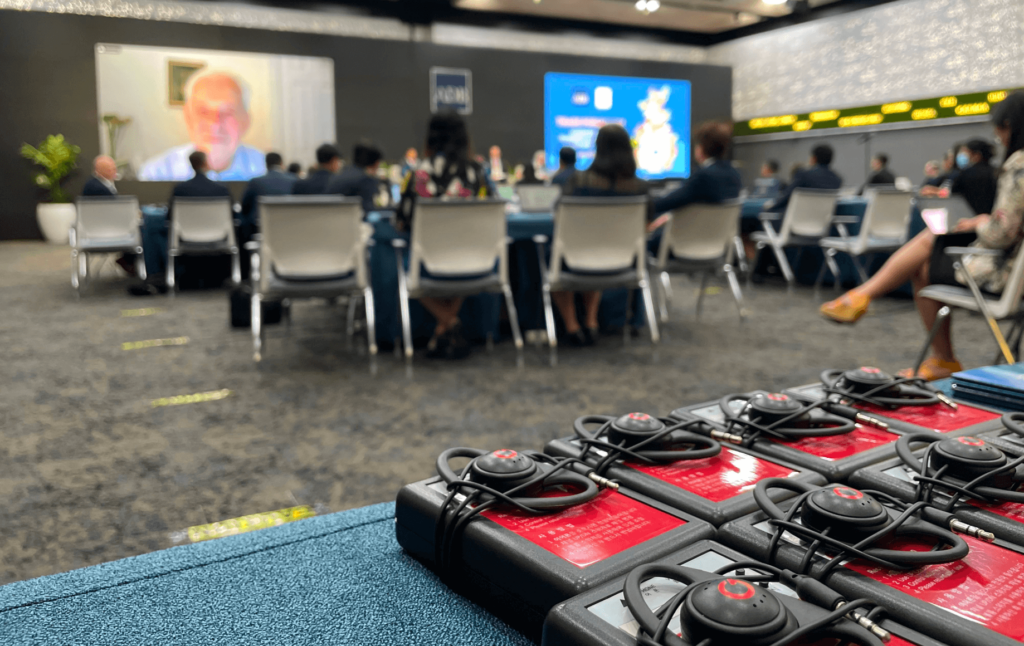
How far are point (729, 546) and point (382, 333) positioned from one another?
3553 mm

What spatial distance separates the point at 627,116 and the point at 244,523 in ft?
41.1

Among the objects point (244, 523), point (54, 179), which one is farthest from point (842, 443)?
point (54, 179)

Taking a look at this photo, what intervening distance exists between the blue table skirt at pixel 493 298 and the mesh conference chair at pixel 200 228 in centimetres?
232

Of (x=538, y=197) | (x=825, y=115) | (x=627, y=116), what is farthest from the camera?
(x=627, y=116)

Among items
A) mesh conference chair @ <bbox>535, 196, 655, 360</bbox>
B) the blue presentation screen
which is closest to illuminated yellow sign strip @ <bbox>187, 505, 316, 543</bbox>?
mesh conference chair @ <bbox>535, 196, 655, 360</bbox>

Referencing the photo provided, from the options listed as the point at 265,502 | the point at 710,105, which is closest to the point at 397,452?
the point at 265,502

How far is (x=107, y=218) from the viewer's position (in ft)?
18.8

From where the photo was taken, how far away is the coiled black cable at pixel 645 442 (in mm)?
595

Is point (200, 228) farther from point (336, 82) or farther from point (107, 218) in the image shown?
point (336, 82)

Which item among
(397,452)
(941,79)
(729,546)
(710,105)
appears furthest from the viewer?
(710,105)

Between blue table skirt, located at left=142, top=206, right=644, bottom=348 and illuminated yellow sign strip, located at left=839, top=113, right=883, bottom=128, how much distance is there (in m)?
9.48

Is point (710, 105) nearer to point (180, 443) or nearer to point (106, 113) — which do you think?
point (106, 113)

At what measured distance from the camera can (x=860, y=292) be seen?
9.30ft

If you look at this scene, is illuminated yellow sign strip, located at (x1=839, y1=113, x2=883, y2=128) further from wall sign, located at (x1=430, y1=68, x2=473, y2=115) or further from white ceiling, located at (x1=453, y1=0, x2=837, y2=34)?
wall sign, located at (x1=430, y1=68, x2=473, y2=115)
